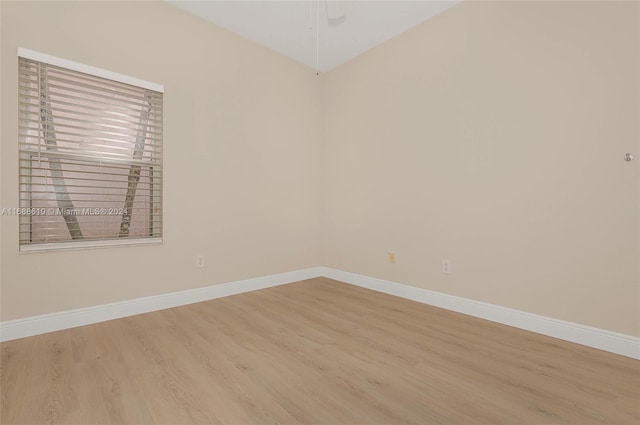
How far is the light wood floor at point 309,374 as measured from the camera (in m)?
1.38

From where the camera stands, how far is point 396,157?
328 centimetres

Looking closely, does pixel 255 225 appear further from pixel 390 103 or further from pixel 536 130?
pixel 536 130

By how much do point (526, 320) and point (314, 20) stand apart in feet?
10.8

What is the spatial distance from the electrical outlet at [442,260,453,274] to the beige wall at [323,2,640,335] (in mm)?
47

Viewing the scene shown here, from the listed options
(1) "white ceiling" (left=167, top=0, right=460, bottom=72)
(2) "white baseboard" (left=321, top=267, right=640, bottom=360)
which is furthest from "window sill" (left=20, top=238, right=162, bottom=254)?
(2) "white baseboard" (left=321, top=267, right=640, bottom=360)

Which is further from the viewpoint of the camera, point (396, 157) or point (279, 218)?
point (279, 218)

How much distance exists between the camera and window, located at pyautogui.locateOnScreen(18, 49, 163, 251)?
2.16m

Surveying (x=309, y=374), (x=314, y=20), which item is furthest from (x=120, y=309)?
(x=314, y=20)

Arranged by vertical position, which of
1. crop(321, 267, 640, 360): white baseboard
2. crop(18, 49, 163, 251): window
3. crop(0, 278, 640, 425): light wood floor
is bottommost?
crop(0, 278, 640, 425): light wood floor

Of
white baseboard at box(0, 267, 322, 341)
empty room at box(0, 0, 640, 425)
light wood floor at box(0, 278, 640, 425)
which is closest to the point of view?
light wood floor at box(0, 278, 640, 425)

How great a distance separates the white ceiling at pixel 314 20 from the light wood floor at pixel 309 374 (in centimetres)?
283

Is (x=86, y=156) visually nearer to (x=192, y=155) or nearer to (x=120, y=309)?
(x=192, y=155)

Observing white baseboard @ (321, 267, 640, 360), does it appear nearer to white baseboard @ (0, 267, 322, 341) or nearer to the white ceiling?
white baseboard @ (0, 267, 322, 341)

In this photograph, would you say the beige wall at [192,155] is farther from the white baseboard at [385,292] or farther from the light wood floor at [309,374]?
the light wood floor at [309,374]
